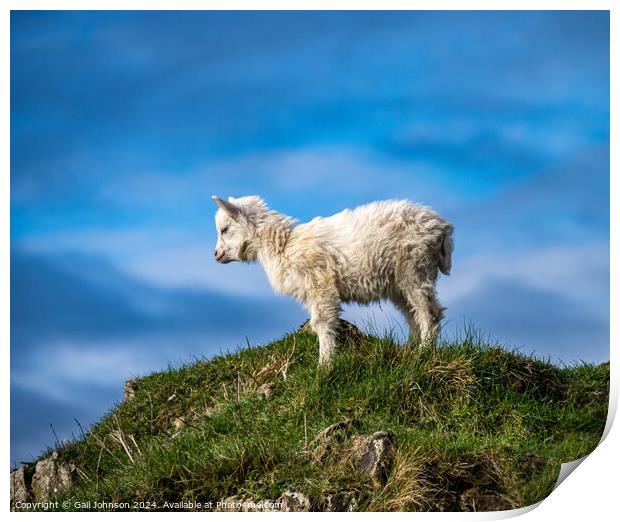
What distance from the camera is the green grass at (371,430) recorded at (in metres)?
6.30

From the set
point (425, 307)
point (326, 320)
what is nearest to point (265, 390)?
point (326, 320)

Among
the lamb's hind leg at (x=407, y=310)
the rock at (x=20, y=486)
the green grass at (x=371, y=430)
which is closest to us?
the green grass at (x=371, y=430)

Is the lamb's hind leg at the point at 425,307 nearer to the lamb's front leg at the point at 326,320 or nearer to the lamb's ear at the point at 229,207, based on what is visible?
the lamb's front leg at the point at 326,320

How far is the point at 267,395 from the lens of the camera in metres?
7.91

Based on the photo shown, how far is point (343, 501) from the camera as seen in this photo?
6195 mm

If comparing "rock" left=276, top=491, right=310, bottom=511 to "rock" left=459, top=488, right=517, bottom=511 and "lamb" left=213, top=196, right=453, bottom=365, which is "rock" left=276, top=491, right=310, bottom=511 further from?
"lamb" left=213, top=196, right=453, bottom=365

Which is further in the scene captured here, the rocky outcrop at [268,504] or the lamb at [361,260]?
the lamb at [361,260]

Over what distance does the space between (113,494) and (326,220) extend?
9.44 ft

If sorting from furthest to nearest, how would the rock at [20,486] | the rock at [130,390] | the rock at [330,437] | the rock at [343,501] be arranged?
the rock at [130,390] < the rock at [20,486] < the rock at [330,437] < the rock at [343,501]

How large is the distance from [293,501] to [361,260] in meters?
2.33

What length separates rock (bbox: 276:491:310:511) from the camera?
620 cm

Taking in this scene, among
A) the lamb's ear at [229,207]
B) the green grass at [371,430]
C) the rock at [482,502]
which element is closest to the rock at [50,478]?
the green grass at [371,430]

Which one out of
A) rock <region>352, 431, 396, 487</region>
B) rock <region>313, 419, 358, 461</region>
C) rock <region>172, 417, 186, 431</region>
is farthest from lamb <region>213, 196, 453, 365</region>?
rock <region>352, 431, 396, 487</region>

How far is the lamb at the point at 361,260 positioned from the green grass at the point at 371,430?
1.23 feet
